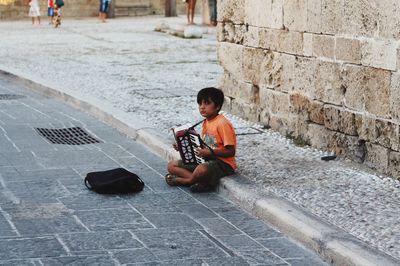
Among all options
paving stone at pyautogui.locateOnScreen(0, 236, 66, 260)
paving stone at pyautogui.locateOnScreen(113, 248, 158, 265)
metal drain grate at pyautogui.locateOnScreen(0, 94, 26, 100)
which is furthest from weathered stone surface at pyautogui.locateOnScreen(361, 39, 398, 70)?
metal drain grate at pyautogui.locateOnScreen(0, 94, 26, 100)

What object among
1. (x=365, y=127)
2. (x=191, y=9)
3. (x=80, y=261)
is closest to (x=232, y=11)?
(x=365, y=127)

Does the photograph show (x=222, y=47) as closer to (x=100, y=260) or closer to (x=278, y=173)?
(x=278, y=173)

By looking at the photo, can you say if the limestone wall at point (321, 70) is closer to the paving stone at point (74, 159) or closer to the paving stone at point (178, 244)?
the paving stone at point (74, 159)

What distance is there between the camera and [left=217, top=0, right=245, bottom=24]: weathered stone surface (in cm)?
1022

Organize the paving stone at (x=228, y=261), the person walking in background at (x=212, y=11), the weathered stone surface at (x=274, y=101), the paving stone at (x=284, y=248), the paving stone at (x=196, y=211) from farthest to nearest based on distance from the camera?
the person walking in background at (x=212, y=11) → the weathered stone surface at (x=274, y=101) → the paving stone at (x=196, y=211) → the paving stone at (x=284, y=248) → the paving stone at (x=228, y=261)

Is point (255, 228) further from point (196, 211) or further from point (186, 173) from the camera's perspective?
point (186, 173)

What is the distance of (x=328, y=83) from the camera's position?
26.8 ft

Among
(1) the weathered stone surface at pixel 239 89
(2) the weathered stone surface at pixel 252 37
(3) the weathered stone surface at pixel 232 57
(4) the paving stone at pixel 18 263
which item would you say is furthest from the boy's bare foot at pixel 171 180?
(3) the weathered stone surface at pixel 232 57

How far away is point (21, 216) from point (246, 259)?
177cm

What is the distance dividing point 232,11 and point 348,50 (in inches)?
115

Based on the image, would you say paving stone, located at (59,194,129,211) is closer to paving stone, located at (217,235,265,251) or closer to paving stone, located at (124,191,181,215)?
paving stone, located at (124,191,181,215)

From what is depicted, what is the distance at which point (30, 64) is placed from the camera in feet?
54.2

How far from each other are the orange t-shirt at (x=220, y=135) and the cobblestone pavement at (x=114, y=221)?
16.1 inches

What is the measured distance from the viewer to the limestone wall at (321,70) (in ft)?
23.8
